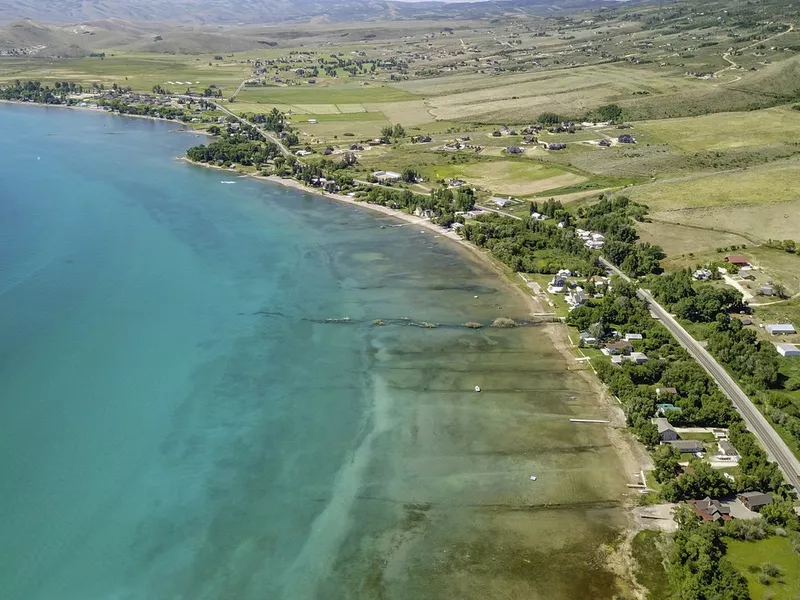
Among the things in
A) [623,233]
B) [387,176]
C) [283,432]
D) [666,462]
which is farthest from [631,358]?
[387,176]

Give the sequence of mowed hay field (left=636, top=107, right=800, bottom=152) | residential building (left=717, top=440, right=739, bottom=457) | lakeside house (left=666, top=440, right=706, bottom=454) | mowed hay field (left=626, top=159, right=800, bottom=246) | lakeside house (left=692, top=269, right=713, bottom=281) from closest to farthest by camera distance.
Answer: residential building (left=717, top=440, right=739, bottom=457)
lakeside house (left=666, top=440, right=706, bottom=454)
lakeside house (left=692, top=269, right=713, bottom=281)
mowed hay field (left=626, top=159, right=800, bottom=246)
mowed hay field (left=636, top=107, right=800, bottom=152)

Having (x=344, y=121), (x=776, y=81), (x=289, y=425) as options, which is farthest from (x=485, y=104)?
(x=289, y=425)

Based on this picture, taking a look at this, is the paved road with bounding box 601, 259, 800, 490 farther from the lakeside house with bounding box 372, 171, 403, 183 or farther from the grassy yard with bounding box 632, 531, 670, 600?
the lakeside house with bounding box 372, 171, 403, 183

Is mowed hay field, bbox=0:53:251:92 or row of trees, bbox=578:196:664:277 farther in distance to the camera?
mowed hay field, bbox=0:53:251:92

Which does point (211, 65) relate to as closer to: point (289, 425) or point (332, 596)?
point (289, 425)

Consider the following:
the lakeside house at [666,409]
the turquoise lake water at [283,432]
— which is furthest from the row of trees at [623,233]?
the lakeside house at [666,409]

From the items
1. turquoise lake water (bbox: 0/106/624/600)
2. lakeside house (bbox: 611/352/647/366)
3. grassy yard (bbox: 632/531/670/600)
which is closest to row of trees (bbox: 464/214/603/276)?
turquoise lake water (bbox: 0/106/624/600)

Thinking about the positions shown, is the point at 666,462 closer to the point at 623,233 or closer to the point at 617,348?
the point at 617,348

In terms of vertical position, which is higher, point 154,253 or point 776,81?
point 776,81
